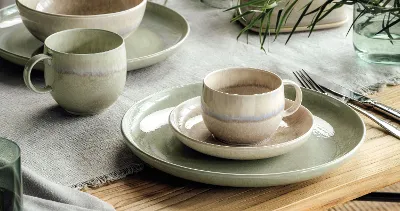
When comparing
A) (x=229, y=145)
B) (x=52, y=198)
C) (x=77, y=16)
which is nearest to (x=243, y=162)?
(x=229, y=145)

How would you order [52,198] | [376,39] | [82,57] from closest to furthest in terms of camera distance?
[52,198]
[82,57]
[376,39]

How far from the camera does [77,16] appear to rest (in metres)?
0.97

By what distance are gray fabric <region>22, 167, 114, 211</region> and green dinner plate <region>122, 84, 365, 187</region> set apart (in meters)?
0.08

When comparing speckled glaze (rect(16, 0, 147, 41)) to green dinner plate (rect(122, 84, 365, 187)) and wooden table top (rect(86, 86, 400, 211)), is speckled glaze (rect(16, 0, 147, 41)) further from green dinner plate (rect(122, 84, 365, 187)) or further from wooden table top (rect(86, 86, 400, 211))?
wooden table top (rect(86, 86, 400, 211))

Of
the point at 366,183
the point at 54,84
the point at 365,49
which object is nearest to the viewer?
the point at 366,183

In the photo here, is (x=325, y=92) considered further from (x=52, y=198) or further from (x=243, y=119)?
(x=52, y=198)

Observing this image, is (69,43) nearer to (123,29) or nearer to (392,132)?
(123,29)

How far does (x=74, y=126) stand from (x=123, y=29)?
0.20 meters

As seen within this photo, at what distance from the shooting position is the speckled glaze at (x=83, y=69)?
0.86 m

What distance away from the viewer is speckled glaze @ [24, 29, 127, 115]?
33.8 inches

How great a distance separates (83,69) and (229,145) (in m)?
0.20

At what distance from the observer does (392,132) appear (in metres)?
0.87

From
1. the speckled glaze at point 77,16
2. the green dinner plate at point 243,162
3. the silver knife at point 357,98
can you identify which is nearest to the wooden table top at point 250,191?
the green dinner plate at point 243,162

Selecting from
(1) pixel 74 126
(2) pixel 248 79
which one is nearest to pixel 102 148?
(1) pixel 74 126
